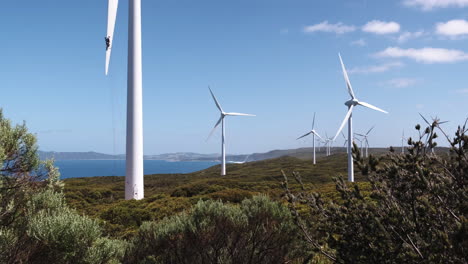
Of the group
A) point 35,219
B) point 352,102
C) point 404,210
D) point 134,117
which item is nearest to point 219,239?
point 35,219

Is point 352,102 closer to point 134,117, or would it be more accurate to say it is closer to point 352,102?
point 352,102

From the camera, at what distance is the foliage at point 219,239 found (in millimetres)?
7785

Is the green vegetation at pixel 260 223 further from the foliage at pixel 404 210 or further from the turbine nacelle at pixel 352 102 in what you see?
the turbine nacelle at pixel 352 102

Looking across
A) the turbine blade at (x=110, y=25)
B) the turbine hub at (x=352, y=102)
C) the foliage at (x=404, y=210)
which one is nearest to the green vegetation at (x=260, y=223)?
the foliage at (x=404, y=210)

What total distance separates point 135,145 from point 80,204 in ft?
24.8

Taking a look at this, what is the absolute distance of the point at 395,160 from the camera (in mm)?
4875

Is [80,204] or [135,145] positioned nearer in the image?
[135,145]

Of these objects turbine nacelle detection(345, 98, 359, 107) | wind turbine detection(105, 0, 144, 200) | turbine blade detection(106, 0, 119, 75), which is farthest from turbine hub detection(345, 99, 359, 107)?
turbine blade detection(106, 0, 119, 75)

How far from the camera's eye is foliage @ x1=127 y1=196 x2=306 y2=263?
779 cm

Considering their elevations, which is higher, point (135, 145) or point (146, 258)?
point (135, 145)

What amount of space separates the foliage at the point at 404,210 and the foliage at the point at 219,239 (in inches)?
112

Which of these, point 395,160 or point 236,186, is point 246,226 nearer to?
point 395,160

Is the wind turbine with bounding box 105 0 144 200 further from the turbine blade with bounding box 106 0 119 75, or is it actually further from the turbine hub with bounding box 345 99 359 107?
the turbine hub with bounding box 345 99 359 107

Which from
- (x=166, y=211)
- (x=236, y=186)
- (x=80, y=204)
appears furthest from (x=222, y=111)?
(x=166, y=211)
